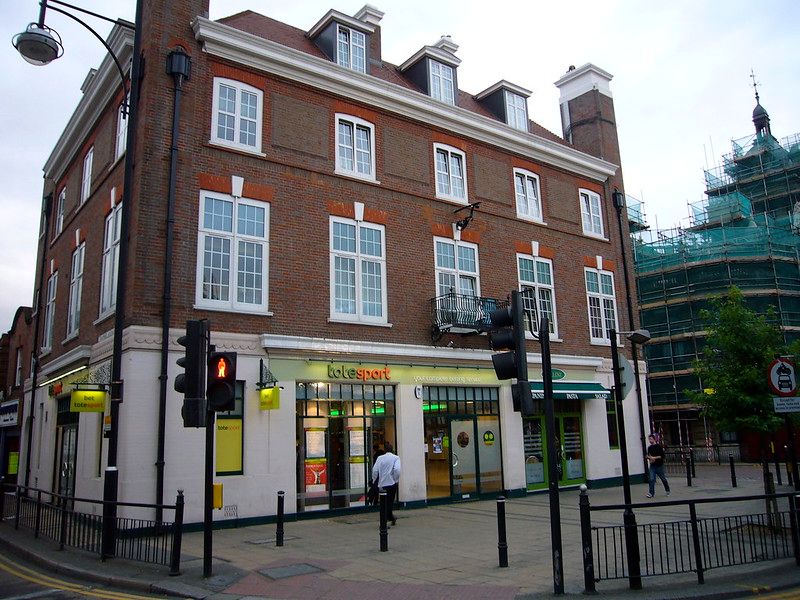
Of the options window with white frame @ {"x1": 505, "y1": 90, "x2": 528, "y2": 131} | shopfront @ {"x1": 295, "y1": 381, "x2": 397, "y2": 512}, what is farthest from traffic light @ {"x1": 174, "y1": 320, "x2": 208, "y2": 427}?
A: window with white frame @ {"x1": 505, "y1": 90, "x2": 528, "y2": 131}

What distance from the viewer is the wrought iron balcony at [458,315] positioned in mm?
18219

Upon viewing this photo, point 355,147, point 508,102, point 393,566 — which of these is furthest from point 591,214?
point 393,566

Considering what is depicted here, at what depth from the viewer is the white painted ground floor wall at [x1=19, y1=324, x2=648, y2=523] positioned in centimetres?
1340

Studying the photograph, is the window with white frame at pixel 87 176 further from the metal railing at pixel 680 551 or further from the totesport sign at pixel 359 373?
the metal railing at pixel 680 551

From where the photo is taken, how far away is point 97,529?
11727mm

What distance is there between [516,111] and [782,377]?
616 inches

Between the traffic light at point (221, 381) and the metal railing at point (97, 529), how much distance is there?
4.42 feet

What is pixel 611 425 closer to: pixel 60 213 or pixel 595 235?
pixel 595 235

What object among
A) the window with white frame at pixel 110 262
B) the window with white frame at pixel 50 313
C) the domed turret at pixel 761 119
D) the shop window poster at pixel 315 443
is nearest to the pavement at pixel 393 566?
the shop window poster at pixel 315 443

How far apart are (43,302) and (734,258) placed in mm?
33782

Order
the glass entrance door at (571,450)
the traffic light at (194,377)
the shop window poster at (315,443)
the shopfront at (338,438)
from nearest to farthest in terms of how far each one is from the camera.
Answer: the traffic light at (194,377) < the shopfront at (338,438) < the shop window poster at (315,443) < the glass entrance door at (571,450)

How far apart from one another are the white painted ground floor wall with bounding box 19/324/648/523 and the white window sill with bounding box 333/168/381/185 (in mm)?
4462

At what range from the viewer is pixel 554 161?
907 inches

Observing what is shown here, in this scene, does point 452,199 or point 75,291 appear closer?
point 75,291
